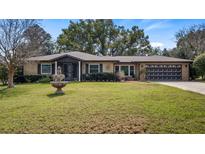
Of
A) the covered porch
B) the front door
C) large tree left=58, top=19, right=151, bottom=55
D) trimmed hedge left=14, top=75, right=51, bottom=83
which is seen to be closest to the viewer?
trimmed hedge left=14, top=75, right=51, bottom=83

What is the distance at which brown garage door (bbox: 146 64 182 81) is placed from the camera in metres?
17.0

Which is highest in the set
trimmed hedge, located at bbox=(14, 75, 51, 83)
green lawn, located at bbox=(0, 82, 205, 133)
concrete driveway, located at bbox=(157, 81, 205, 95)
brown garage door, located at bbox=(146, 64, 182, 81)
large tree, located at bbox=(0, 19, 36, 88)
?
large tree, located at bbox=(0, 19, 36, 88)

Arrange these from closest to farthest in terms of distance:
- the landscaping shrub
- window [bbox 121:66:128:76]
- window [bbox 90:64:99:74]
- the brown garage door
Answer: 1. the landscaping shrub
2. the brown garage door
3. window [bbox 90:64:99:74]
4. window [bbox 121:66:128:76]

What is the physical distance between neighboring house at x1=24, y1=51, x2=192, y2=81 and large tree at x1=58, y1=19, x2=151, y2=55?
1.55 meters

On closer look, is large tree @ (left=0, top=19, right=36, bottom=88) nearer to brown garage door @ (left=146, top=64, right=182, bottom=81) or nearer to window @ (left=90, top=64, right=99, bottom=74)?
window @ (left=90, top=64, right=99, bottom=74)

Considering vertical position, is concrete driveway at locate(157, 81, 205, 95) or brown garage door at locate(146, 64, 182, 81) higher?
brown garage door at locate(146, 64, 182, 81)

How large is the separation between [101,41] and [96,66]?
85.4 inches

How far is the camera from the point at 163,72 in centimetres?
1706

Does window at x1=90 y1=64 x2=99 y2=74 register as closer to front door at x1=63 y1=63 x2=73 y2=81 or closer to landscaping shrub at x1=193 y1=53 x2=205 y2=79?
front door at x1=63 y1=63 x2=73 y2=81

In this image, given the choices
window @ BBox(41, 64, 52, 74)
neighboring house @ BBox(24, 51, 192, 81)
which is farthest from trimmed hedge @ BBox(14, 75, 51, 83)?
window @ BBox(41, 64, 52, 74)

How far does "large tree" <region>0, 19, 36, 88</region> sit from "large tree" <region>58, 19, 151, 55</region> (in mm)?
4568

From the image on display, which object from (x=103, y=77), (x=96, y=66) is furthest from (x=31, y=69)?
(x=103, y=77)

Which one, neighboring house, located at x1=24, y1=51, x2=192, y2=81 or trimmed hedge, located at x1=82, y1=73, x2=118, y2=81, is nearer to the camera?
trimmed hedge, located at x1=82, y1=73, x2=118, y2=81
